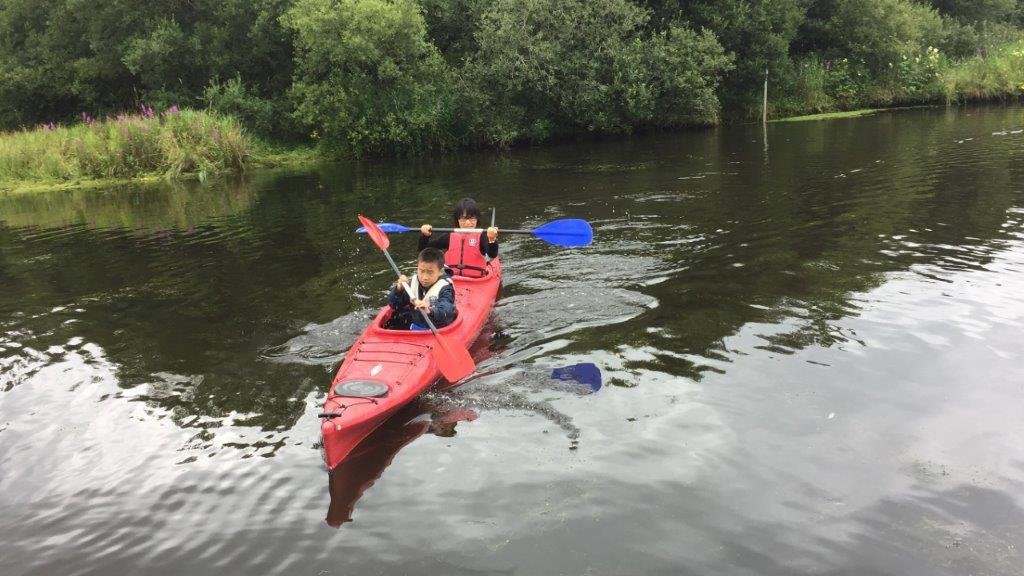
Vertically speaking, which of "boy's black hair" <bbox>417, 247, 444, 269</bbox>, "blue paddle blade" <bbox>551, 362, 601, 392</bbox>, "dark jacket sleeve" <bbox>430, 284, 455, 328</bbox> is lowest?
"blue paddle blade" <bbox>551, 362, 601, 392</bbox>

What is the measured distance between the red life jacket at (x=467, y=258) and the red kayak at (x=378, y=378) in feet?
3.82

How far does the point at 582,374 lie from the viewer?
5.61 meters

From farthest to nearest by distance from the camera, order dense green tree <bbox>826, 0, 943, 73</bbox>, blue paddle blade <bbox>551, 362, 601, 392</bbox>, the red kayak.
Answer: dense green tree <bbox>826, 0, 943, 73</bbox>, blue paddle blade <bbox>551, 362, 601, 392</bbox>, the red kayak

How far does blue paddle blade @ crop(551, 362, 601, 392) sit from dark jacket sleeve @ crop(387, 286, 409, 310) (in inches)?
57.6

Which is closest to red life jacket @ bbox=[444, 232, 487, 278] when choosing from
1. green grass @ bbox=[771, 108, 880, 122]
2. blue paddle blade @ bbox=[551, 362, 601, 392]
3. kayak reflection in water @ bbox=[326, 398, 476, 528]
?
blue paddle blade @ bbox=[551, 362, 601, 392]

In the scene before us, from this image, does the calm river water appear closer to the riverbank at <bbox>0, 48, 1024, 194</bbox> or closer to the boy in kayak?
the boy in kayak

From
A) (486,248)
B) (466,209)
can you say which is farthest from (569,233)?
(466,209)

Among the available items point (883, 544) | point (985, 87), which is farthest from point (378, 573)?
point (985, 87)

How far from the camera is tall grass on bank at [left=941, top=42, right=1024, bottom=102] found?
26.0m

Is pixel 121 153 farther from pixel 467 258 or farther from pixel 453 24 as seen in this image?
pixel 467 258

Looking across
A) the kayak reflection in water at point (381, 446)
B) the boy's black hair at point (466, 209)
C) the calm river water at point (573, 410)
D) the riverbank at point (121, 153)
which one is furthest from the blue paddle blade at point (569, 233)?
the riverbank at point (121, 153)

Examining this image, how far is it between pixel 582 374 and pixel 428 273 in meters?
1.59

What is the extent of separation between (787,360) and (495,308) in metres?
2.98

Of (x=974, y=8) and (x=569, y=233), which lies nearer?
(x=569, y=233)
